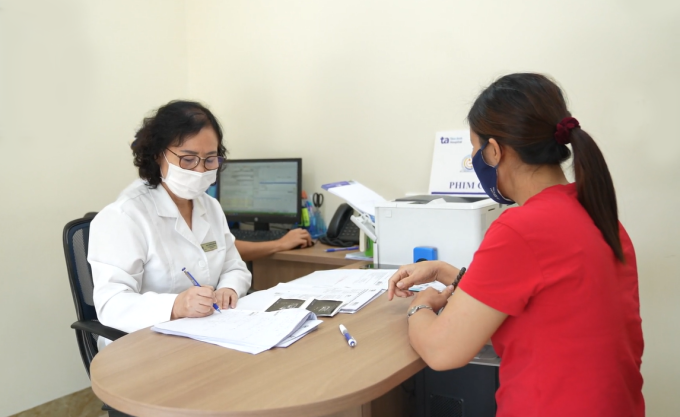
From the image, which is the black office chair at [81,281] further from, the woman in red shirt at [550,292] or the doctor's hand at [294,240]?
the woman in red shirt at [550,292]

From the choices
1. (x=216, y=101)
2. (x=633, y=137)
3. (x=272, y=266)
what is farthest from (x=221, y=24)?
(x=633, y=137)

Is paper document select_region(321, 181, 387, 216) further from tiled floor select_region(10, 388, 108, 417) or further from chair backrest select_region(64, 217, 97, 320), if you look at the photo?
tiled floor select_region(10, 388, 108, 417)

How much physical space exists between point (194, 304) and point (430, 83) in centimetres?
168

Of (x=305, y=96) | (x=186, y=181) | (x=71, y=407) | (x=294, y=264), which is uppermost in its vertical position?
(x=305, y=96)

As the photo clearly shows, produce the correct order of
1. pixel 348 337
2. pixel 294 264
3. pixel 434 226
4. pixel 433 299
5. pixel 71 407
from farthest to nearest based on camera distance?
pixel 71 407, pixel 294 264, pixel 434 226, pixel 433 299, pixel 348 337

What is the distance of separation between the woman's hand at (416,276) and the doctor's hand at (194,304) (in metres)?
0.48

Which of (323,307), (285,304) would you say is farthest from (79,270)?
(323,307)

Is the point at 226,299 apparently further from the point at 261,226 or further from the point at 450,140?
the point at 261,226

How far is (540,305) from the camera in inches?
38.5

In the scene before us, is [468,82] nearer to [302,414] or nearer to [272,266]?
[272,266]

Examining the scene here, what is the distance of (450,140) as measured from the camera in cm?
251

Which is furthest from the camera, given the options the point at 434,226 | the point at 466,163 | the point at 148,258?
the point at 466,163

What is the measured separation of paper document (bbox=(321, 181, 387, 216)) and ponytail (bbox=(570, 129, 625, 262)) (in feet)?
3.60

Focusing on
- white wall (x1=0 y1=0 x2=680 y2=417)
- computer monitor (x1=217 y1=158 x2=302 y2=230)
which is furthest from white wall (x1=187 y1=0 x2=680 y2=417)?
computer monitor (x1=217 y1=158 x2=302 y2=230)
